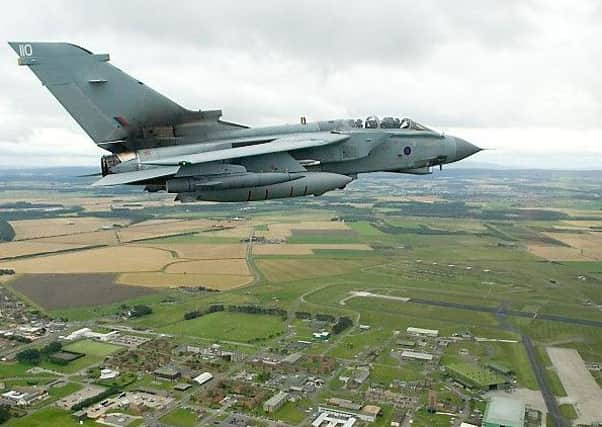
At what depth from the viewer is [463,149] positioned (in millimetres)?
21297

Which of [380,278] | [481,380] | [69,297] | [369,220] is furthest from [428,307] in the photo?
[369,220]

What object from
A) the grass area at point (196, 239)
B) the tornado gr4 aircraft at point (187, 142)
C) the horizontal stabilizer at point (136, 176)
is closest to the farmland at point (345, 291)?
the grass area at point (196, 239)

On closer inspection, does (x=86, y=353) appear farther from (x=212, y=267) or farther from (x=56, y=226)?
(x=56, y=226)

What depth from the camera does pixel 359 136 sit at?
1975 centimetres

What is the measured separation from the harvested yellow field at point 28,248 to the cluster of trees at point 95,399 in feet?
152

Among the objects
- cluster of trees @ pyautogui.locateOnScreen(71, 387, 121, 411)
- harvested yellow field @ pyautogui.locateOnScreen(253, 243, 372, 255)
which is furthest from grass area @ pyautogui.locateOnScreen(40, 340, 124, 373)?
harvested yellow field @ pyautogui.locateOnScreen(253, 243, 372, 255)

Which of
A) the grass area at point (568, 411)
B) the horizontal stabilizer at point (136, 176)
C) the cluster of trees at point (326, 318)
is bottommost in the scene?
the grass area at point (568, 411)

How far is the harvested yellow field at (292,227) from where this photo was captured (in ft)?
288

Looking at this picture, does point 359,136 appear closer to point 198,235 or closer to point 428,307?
point 428,307

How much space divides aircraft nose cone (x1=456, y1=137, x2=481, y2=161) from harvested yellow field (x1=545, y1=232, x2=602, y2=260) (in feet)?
198

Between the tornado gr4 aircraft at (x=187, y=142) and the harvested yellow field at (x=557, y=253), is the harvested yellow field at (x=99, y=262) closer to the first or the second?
the tornado gr4 aircraft at (x=187, y=142)

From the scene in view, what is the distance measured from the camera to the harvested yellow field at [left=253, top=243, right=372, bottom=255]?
7462 cm

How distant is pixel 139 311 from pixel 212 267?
1709cm

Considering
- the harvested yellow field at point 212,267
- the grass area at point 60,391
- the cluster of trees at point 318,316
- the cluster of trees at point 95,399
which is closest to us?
→ the cluster of trees at point 95,399
